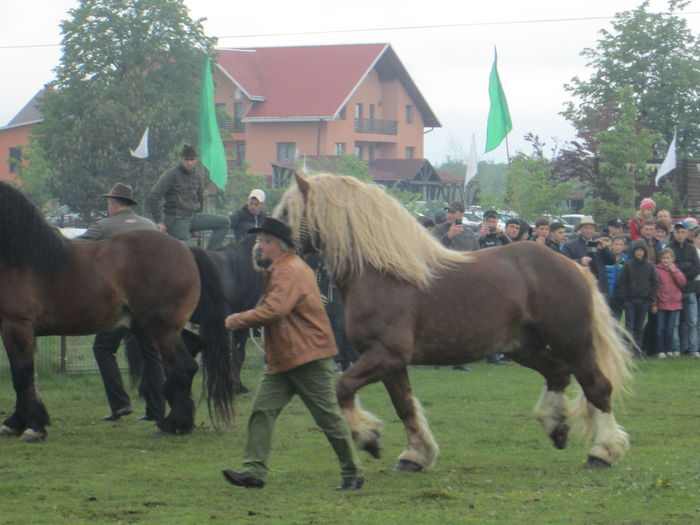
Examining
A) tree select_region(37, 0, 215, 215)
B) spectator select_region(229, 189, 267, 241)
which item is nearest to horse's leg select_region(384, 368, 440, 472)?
spectator select_region(229, 189, 267, 241)

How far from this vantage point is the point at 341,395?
703cm

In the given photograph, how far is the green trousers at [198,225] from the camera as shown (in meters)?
12.6

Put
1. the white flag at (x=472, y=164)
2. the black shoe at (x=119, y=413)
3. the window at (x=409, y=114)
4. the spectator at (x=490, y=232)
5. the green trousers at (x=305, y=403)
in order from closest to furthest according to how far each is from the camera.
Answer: the green trousers at (x=305, y=403) → the black shoe at (x=119, y=413) → the spectator at (x=490, y=232) → the white flag at (x=472, y=164) → the window at (x=409, y=114)

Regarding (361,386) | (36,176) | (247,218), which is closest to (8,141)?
(36,176)

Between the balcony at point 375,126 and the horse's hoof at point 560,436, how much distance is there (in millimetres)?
58911

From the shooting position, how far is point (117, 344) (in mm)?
10625

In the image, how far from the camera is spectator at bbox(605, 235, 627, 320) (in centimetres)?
1612

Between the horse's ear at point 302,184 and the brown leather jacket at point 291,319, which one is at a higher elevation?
the horse's ear at point 302,184

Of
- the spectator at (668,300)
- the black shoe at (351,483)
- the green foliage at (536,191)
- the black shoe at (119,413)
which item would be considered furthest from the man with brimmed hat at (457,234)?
the green foliage at (536,191)

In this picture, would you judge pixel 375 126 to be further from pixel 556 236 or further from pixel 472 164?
pixel 556 236

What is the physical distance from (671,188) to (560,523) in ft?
107

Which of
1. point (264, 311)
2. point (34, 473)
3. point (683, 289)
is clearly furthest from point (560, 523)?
point (683, 289)

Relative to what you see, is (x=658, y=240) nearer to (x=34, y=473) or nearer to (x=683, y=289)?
(x=683, y=289)

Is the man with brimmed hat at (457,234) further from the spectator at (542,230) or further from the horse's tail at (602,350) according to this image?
the horse's tail at (602,350)
